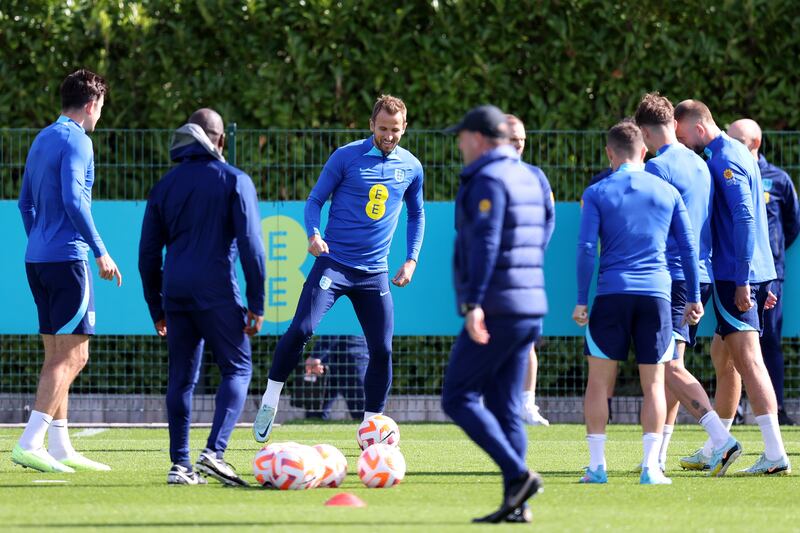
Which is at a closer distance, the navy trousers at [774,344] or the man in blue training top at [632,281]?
the man in blue training top at [632,281]

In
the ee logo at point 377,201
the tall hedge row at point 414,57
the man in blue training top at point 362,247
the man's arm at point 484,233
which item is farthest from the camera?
the tall hedge row at point 414,57

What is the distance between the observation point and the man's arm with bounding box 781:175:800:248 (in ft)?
39.8

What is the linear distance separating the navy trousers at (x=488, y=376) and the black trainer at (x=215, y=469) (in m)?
1.72

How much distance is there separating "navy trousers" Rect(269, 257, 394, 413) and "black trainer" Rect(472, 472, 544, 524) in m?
3.15

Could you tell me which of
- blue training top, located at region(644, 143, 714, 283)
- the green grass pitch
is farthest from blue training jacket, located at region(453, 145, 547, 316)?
blue training top, located at region(644, 143, 714, 283)

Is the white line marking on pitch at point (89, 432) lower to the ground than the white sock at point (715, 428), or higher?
lower

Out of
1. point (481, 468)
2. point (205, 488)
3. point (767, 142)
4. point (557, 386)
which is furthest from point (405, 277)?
point (767, 142)

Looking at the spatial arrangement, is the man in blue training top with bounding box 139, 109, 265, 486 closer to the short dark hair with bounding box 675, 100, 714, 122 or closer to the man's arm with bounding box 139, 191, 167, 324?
the man's arm with bounding box 139, 191, 167, 324

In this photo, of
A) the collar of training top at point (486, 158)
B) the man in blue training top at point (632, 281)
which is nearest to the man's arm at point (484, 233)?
the collar of training top at point (486, 158)

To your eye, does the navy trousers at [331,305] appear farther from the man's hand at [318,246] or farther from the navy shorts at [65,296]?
the navy shorts at [65,296]

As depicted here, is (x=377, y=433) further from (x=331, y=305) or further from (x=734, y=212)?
(x=734, y=212)

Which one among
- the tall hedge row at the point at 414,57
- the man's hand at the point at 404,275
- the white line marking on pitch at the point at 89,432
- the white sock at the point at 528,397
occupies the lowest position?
the white line marking on pitch at the point at 89,432

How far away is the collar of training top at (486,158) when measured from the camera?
21.3ft

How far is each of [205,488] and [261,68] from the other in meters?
6.42
